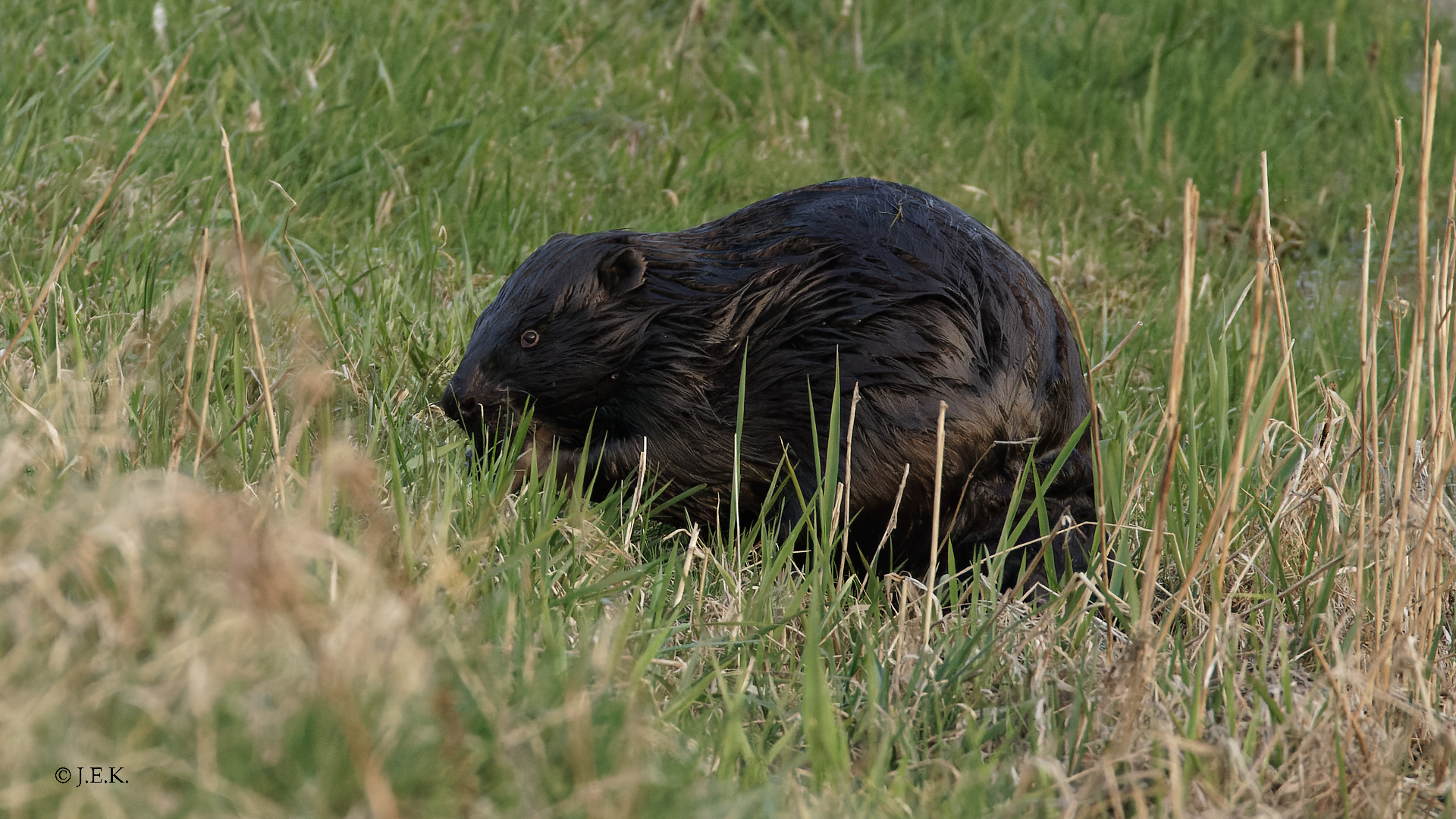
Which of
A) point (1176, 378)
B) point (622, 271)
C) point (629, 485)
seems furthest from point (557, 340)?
point (1176, 378)

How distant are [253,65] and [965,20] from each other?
340cm

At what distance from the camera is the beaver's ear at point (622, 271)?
279 centimetres

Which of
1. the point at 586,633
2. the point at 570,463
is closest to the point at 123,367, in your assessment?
the point at 570,463

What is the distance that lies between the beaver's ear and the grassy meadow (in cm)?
44

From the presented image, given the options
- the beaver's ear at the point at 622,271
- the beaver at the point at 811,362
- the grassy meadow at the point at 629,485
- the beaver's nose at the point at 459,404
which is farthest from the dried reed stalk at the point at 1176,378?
the beaver's nose at the point at 459,404

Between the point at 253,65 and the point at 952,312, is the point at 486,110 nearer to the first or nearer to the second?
the point at 253,65

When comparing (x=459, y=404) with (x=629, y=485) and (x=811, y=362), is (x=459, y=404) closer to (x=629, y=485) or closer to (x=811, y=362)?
(x=629, y=485)

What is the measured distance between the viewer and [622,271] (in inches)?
111

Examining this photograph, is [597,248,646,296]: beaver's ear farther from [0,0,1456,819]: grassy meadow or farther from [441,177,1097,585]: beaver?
[0,0,1456,819]: grassy meadow

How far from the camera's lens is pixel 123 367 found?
2.86 m

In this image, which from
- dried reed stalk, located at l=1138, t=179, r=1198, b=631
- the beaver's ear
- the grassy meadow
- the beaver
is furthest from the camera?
the beaver's ear

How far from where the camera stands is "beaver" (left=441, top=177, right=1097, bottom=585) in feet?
8.48

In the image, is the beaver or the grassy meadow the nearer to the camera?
the grassy meadow

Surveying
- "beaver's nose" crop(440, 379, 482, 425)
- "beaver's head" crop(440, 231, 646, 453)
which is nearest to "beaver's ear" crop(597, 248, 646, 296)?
"beaver's head" crop(440, 231, 646, 453)
